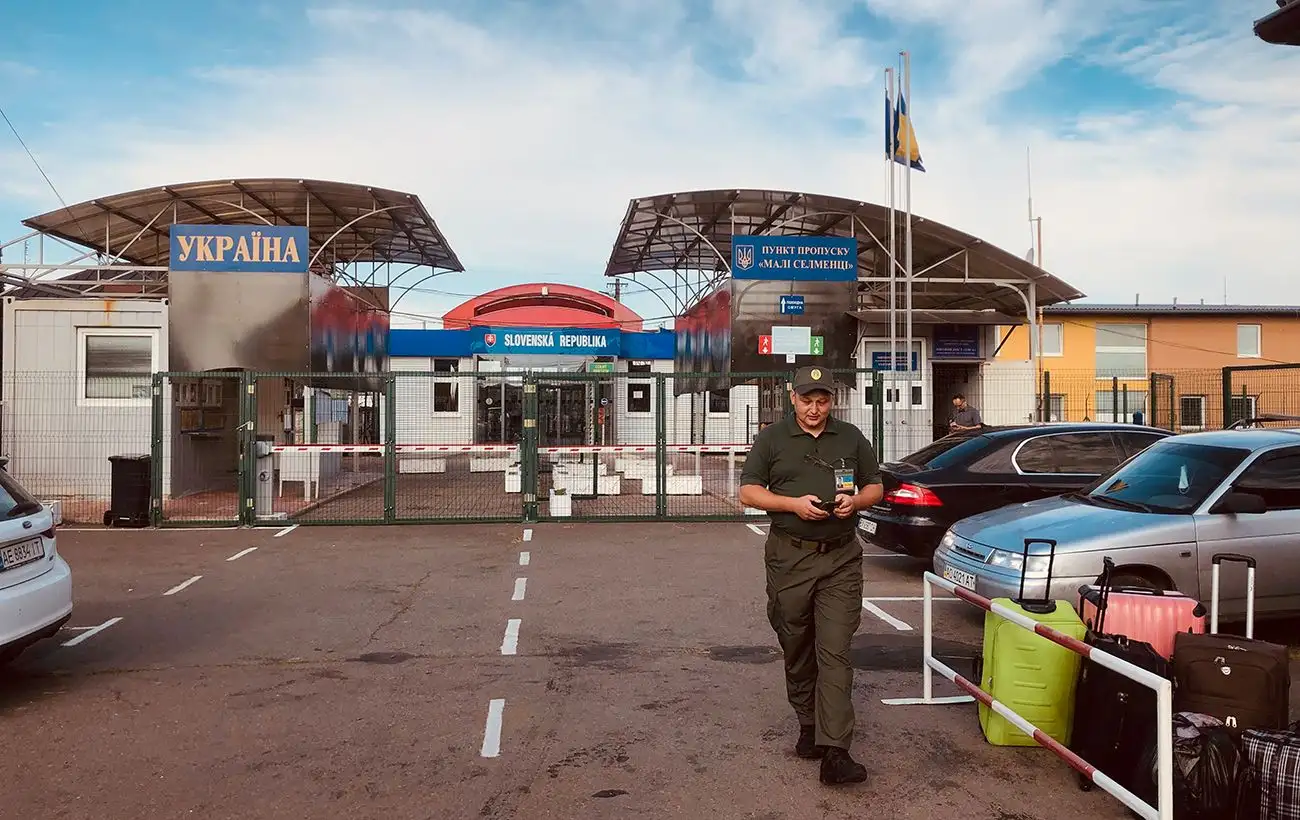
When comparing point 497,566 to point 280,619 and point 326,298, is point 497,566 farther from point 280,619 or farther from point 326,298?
point 326,298

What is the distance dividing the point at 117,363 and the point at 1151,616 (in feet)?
59.4

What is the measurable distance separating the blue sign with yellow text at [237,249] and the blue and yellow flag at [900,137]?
36.0ft

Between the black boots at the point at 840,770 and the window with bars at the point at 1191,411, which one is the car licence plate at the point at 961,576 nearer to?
the black boots at the point at 840,770

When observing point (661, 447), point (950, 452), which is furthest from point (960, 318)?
point (950, 452)

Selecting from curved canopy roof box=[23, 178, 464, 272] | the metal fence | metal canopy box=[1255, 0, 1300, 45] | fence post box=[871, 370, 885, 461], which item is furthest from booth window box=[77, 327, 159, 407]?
metal canopy box=[1255, 0, 1300, 45]

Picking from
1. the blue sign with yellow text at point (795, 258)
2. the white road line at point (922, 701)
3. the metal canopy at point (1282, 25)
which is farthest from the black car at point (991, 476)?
the blue sign with yellow text at point (795, 258)

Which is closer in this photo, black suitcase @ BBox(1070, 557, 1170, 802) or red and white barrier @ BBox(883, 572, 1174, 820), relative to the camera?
red and white barrier @ BBox(883, 572, 1174, 820)

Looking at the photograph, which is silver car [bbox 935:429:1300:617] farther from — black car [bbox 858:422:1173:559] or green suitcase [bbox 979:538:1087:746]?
black car [bbox 858:422:1173:559]

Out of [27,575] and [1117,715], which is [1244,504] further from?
[27,575]

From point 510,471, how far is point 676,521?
13.8 feet

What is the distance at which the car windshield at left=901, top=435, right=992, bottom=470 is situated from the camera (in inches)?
374

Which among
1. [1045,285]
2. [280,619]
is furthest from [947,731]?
[1045,285]

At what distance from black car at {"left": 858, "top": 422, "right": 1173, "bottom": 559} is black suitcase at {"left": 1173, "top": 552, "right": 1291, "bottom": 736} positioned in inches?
193

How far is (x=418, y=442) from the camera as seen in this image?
690 inches
